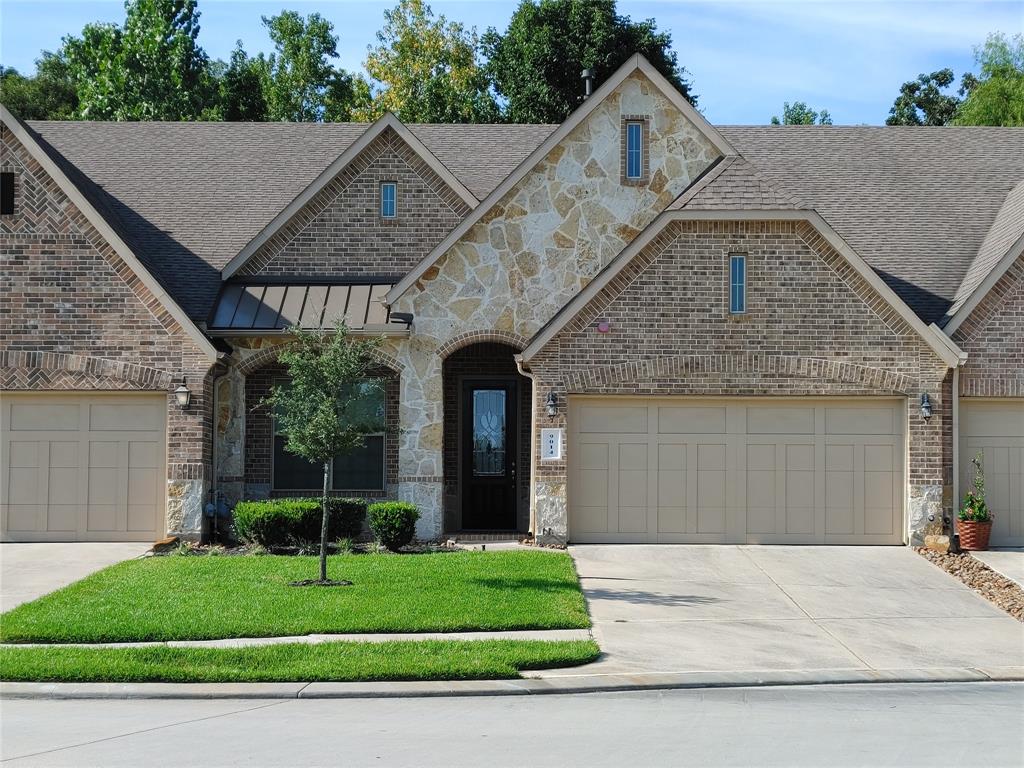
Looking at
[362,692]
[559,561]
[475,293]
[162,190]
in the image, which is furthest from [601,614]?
[162,190]

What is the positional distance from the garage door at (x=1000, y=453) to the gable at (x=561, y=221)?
5.88 meters

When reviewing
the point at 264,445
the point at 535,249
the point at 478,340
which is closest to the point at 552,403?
the point at 478,340

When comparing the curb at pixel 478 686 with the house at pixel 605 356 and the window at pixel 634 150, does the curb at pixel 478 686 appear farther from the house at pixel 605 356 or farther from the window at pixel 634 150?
the window at pixel 634 150

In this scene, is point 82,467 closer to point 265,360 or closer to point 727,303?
point 265,360

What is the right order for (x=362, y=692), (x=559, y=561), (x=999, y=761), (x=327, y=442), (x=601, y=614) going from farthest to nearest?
(x=559, y=561) → (x=327, y=442) → (x=601, y=614) → (x=362, y=692) → (x=999, y=761)

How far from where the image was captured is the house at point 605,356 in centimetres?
1881

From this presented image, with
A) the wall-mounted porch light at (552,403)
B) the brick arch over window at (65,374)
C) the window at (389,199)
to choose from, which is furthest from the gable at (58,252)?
the wall-mounted porch light at (552,403)

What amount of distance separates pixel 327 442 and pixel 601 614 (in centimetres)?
424

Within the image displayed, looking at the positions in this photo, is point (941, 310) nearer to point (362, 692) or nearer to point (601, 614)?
point (601, 614)

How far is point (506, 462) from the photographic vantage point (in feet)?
71.3

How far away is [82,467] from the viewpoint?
19250 millimetres

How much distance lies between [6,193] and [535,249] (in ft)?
26.9

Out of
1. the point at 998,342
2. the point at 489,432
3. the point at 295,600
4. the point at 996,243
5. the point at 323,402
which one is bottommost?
the point at 295,600

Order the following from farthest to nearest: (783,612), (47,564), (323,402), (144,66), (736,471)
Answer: (144,66), (736,471), (47,564), (323,402), (783,612)
